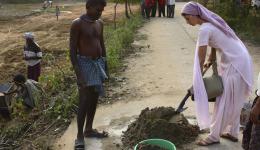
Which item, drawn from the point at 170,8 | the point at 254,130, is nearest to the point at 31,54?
the point at 254,130

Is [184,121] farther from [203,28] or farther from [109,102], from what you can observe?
[109,102]

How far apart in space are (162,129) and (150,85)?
2.78 meters

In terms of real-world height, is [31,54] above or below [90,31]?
below

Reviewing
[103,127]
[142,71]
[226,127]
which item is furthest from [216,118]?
[142,71]

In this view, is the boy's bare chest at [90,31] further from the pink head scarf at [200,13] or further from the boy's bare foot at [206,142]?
the boy's bare foot at [206,142]

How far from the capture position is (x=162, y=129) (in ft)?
16.2

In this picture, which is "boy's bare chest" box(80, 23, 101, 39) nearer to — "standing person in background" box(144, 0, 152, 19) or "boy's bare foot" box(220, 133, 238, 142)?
"boy's bare foot" box(220, 133, 238, 142)

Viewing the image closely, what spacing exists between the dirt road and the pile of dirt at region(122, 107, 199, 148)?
143 millimetres

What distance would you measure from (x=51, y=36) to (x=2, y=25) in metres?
5.02

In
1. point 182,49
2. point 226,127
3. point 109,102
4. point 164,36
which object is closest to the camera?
point 226,127

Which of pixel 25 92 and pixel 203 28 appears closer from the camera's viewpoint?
pixel 203 28

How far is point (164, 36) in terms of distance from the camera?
45.8ft

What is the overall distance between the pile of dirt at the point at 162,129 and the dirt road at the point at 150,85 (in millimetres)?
143

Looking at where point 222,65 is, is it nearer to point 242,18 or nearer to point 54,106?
point 54,106
